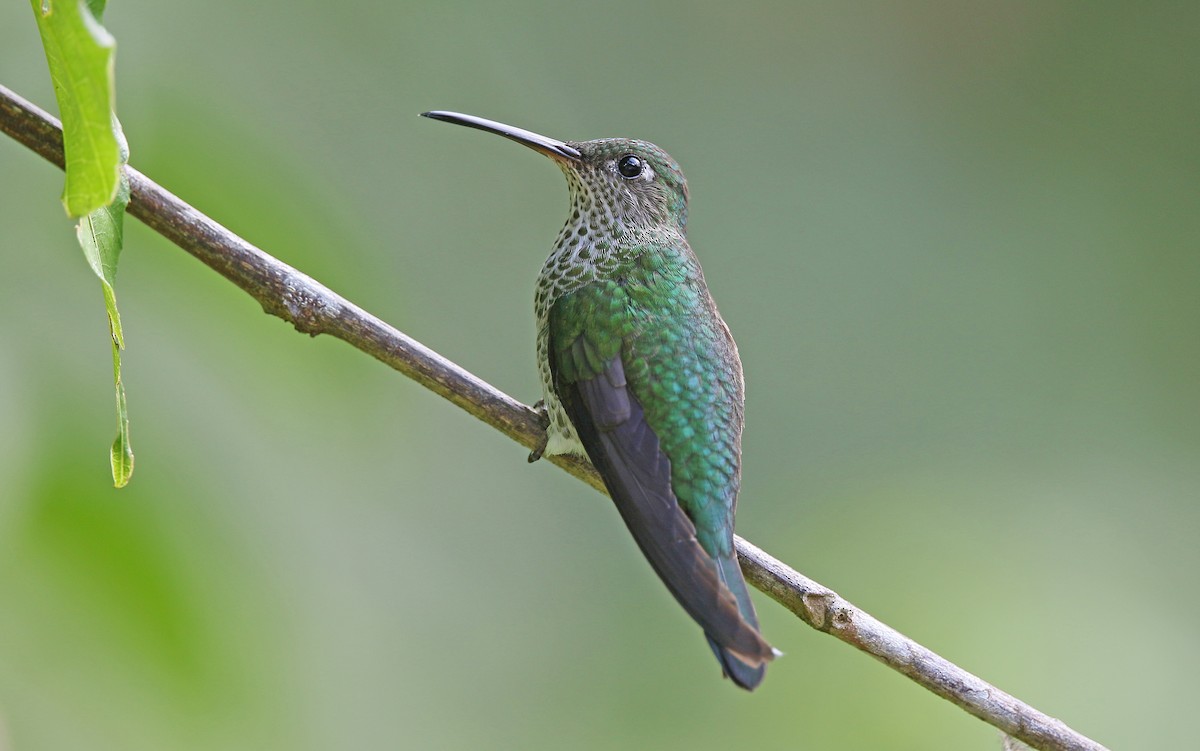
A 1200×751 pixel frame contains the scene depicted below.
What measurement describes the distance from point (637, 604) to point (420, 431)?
3.63ft

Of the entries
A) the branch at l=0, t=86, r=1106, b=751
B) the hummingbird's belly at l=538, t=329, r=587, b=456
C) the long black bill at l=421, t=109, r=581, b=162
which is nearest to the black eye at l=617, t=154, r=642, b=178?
the long black bill at l=421, t=109, r=581, b=162

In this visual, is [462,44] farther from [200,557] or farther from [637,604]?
[200,557]

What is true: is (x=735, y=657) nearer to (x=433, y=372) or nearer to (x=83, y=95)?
(x=433, y=372)

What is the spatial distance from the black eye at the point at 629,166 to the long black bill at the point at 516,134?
0.34ft

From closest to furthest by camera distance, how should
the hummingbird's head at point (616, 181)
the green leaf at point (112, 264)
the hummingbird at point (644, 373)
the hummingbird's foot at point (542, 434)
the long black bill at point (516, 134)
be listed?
the green leaf at point (112, 264) → the hummingbird at point (644, 373) → the hummingbird's foot at point (542, 434) → the long black bill at point (516, 134) → the hummingbird's head at point (616, 181)

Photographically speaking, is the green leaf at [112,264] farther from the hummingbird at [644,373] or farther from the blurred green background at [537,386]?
the hummingbird at [644,373]

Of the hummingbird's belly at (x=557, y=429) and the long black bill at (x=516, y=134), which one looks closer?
the hummingbird's belly at (x=557, y=429)

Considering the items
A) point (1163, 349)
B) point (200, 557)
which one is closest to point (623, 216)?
point (200, 557)

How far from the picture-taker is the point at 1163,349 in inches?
214

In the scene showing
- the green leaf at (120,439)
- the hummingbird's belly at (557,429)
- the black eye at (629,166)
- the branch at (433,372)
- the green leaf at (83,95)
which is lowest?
the green leaf at (120,439)

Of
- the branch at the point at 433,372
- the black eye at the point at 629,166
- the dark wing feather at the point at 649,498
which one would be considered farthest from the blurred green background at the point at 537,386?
the black eye at the point at 629,166

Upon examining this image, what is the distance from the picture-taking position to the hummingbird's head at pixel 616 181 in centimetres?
250

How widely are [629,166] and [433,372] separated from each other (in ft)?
3.33

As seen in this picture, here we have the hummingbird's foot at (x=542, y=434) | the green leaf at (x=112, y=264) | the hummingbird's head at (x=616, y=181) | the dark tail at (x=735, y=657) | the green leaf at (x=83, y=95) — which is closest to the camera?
the green leaf at (x=83, y=95)
